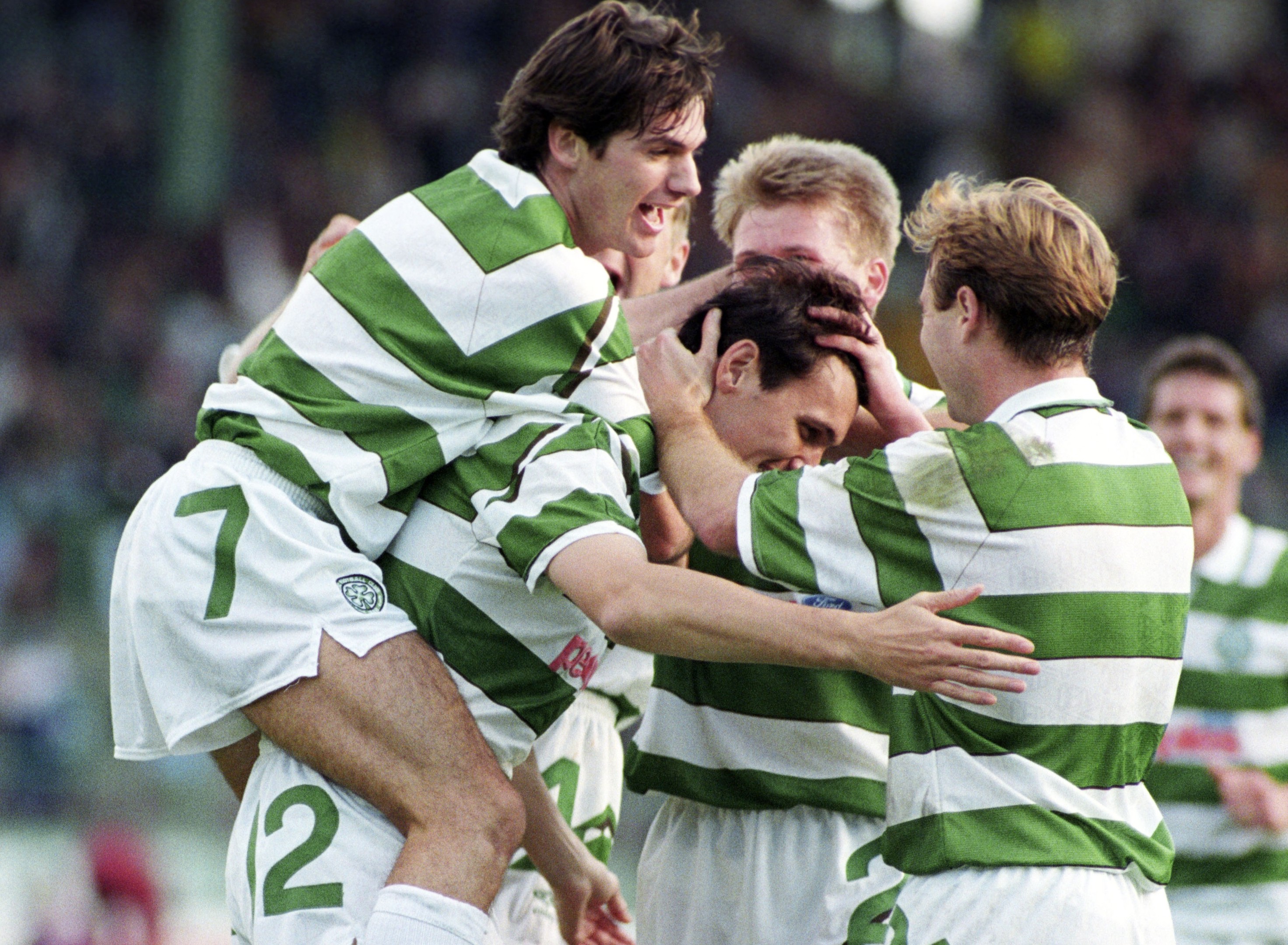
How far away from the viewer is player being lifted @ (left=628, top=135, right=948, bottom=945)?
10.6 feet

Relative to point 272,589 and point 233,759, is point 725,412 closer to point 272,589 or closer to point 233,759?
point 272,589

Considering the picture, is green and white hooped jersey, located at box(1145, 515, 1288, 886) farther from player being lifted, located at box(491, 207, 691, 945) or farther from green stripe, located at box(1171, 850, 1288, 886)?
player being lifted, located at box(491, 207, 691, 945)

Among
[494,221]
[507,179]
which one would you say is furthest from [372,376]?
[507,179]

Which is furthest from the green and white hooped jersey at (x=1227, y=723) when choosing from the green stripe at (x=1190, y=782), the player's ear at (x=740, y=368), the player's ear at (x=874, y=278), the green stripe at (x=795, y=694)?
the player's ear at (x=740, y=368)

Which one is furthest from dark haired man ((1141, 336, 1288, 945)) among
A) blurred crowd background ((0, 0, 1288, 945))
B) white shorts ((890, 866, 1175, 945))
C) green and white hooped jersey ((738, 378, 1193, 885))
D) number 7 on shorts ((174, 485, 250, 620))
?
blurred crowd background ((0, 0, 1288, 945))

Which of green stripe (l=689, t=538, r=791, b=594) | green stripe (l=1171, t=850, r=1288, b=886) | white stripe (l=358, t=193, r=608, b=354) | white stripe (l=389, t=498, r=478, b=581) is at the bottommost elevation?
green stripe (l=1171, t=850, r=1288, b=886)

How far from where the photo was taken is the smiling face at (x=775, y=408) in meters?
3.17

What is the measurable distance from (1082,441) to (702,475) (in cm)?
67

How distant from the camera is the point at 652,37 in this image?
3.14 metres

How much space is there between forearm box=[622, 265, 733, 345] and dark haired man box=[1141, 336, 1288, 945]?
1549mm

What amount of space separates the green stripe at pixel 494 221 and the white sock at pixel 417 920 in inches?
43.2

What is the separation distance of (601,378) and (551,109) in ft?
1.82

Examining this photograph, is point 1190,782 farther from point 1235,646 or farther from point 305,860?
point 305,860

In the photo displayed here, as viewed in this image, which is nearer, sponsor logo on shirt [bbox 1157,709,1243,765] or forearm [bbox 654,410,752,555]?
forearm [bbox 654,410,752,555]
